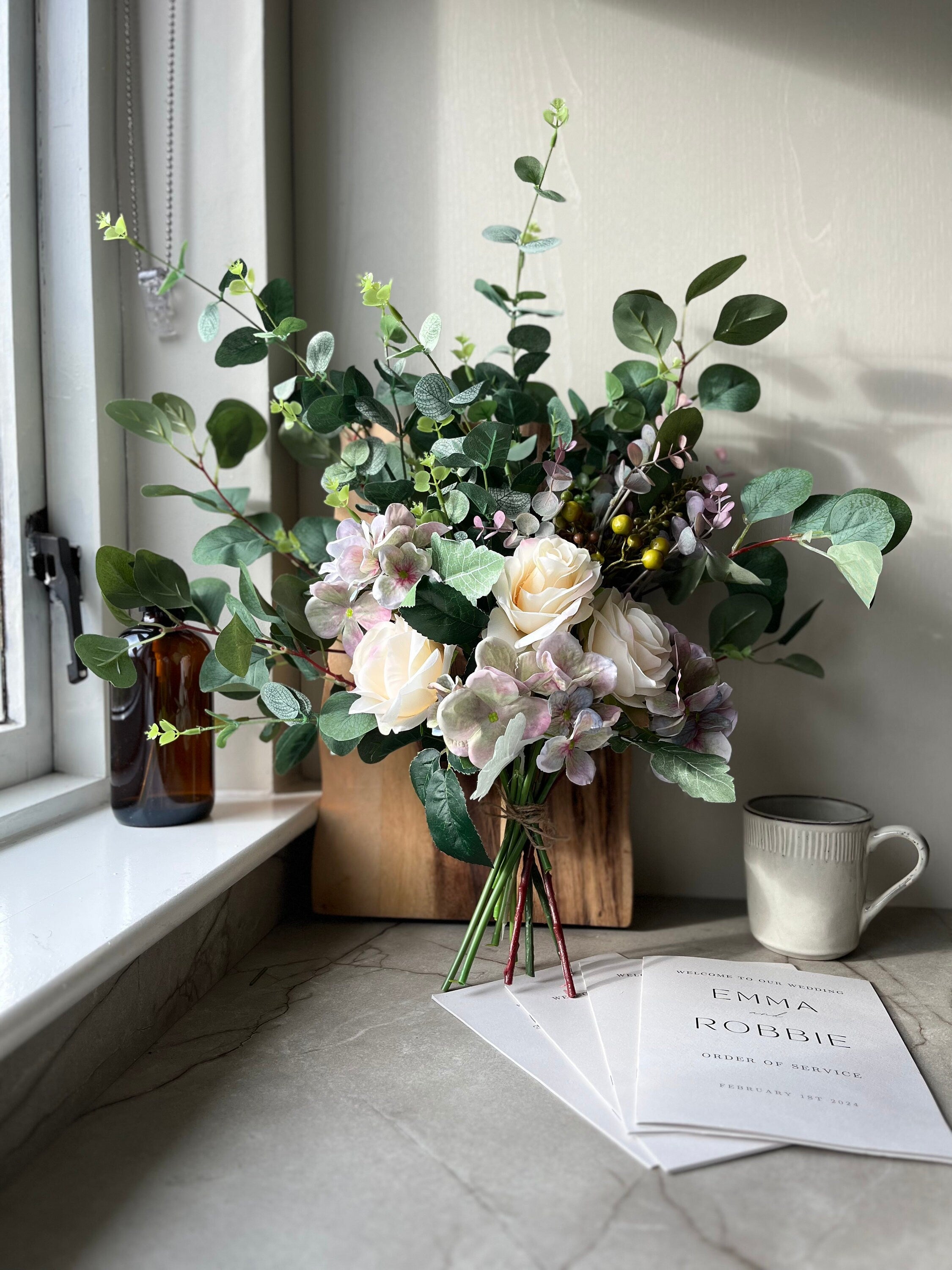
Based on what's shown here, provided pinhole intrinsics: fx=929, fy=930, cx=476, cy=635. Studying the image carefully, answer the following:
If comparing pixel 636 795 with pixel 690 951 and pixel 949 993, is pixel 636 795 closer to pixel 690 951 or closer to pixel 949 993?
pixel 690 951

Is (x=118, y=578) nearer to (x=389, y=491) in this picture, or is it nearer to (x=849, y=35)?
(x=389, y=491)

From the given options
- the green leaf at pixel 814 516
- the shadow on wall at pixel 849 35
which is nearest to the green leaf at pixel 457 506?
the green leaf at pixel 814 516

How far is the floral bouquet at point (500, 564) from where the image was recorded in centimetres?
67

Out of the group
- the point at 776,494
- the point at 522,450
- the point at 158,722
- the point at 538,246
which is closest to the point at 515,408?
the point at 522,450

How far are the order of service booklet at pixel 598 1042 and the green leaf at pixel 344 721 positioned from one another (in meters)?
0.26

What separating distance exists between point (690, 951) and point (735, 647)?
30cm

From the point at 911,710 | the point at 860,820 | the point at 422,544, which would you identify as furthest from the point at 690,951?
the point at 422,544

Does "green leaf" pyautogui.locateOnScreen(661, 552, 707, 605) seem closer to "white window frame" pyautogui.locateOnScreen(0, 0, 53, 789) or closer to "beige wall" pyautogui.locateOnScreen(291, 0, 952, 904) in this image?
"beige wall" pyautogui.locateOnScreen(291, 0, 952, 904)

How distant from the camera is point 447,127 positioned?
3.45ft

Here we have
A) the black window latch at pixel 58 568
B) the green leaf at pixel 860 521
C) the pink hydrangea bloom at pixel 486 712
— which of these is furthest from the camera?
the black window latch at pixel 58 568

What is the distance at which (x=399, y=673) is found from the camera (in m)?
0.68

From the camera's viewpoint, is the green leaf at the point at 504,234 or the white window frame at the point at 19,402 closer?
the green leaf at the point at 504,234

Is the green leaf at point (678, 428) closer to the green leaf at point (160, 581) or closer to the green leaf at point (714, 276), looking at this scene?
the green leaf at point (714, 276)

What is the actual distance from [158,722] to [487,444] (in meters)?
0.44
